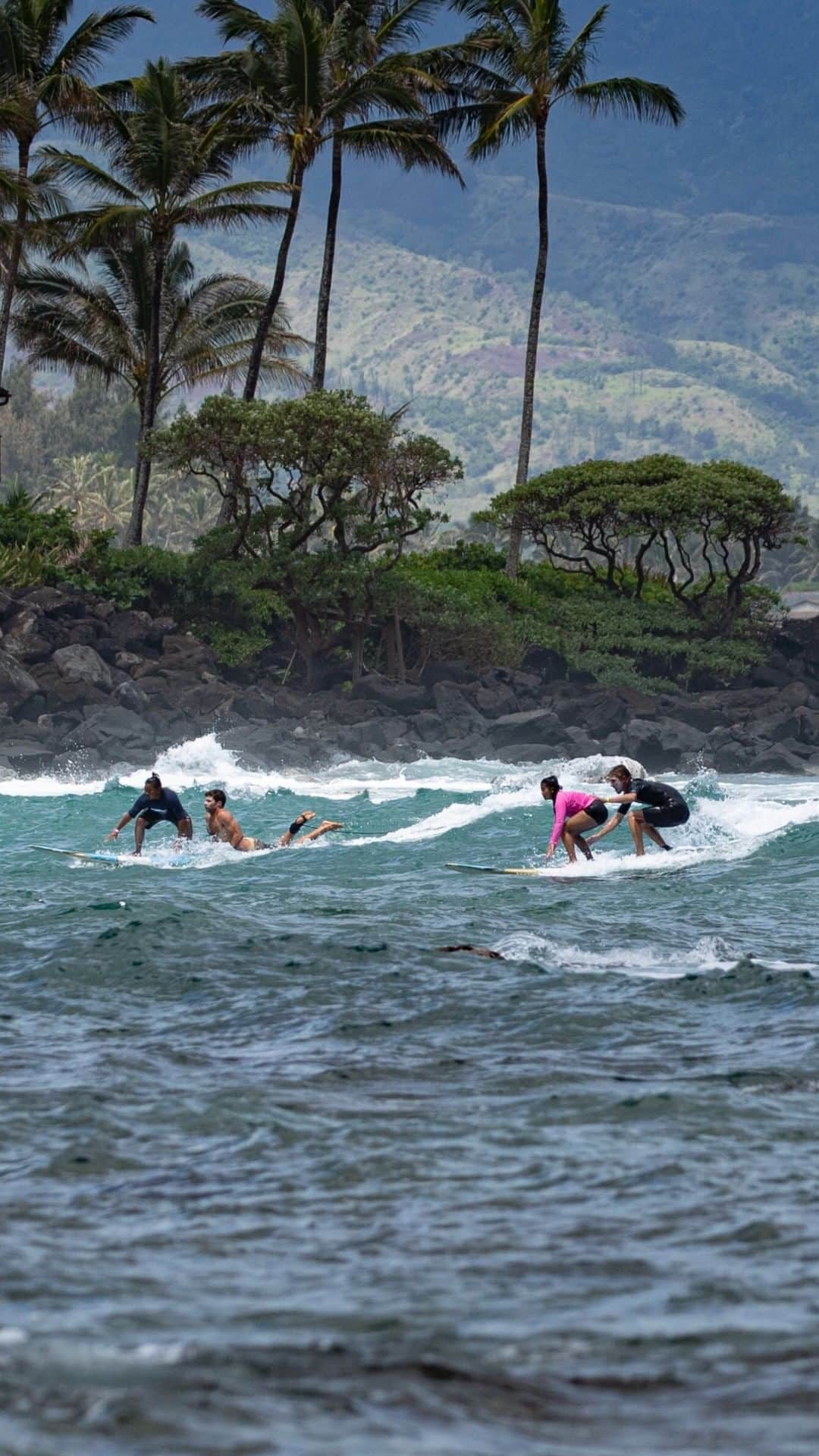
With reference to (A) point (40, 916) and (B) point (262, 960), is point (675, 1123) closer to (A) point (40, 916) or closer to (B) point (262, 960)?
(B) point (262, 960)

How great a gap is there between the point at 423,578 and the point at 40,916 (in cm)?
3021

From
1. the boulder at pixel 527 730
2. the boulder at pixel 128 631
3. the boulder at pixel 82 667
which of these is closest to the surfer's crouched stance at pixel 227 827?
the boulder at pixel 82 667

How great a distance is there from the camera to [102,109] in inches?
1716

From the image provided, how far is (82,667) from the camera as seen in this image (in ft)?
129

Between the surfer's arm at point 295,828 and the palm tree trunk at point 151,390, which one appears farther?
the palm tree trunk at point 151,390

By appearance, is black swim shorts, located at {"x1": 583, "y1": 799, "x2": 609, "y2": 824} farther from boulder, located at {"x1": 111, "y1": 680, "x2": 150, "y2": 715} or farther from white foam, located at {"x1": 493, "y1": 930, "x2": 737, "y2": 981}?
boulder, located at {"x1": 111, "y1": 680, "x2": 150, "y2": 715}

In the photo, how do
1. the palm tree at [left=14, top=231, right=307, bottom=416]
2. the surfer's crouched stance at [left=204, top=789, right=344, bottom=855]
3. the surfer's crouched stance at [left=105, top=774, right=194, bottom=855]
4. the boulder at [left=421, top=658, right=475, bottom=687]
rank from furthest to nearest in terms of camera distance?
the palm tree at [left=14, top=231, right=307, bottom=416] < the boulder at [left=421, top=658, right=475, bottom=687] < the surfer's crouched stance at [left=105, top=774, right=194, bottom=855] < the surfer's crouched stance at [left=204, top=789, right=344, bottom=855]

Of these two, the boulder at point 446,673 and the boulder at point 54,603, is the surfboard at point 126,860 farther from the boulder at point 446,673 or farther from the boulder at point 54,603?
the boulder at point 446,673

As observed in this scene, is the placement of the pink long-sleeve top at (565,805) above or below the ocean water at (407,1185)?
above

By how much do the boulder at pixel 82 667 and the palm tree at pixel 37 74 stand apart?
7536 mm

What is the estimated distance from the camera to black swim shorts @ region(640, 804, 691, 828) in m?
19.8

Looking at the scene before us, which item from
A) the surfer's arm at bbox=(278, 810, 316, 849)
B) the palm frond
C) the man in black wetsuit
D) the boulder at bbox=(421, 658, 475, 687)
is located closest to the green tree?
the boulder at bbox=(421, 658, 475, 687)

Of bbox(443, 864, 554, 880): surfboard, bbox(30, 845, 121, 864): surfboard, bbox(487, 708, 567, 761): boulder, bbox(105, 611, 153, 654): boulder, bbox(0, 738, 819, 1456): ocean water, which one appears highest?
bbox(105, 611, 153, 654): boulder

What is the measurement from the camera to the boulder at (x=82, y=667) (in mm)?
38906
